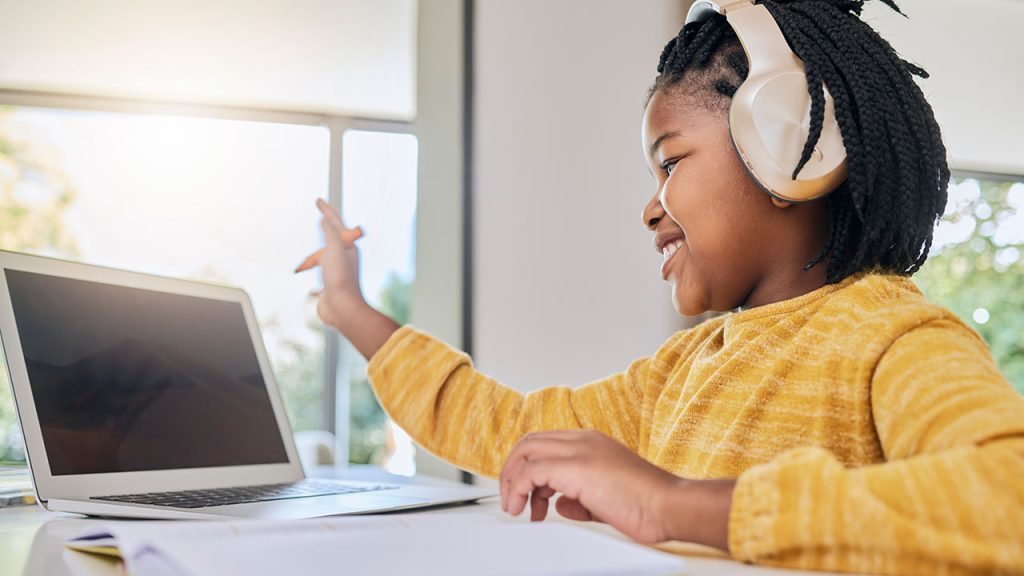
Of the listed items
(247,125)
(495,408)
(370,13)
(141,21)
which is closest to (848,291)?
(495,408)

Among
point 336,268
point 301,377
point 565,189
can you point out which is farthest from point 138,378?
point 301,377

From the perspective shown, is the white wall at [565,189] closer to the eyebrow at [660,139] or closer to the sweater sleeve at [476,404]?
the sweater sleeve at [476,404]

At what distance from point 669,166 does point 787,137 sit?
170mm

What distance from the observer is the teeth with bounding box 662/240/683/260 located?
2.88 ft

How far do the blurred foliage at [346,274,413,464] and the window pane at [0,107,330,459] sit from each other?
85cm

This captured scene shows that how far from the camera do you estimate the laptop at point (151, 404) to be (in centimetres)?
77

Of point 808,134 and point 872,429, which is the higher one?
point 808,134

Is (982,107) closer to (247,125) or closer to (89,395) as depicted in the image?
(89,395)

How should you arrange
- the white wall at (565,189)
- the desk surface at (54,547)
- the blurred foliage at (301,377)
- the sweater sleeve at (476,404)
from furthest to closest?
the blurred foliage at (301,377) → the white wall at (565,189) → the sweater sleeve at (476,404) → the desk surface at (54,547)

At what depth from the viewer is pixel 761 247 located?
822mm

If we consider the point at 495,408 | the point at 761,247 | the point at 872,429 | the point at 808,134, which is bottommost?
the point at 495,408

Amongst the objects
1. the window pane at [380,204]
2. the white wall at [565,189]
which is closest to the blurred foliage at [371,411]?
the window pane at [380,204]

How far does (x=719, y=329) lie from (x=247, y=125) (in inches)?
166

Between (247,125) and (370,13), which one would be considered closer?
(370,13)
